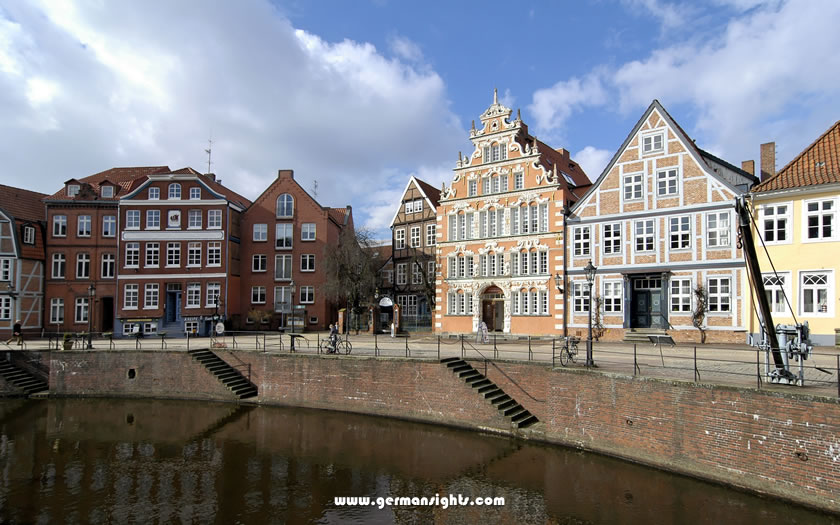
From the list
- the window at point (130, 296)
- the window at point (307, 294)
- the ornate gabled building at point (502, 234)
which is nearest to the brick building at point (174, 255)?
the window at point (130, 296)

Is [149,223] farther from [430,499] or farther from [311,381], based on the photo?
[430,499]

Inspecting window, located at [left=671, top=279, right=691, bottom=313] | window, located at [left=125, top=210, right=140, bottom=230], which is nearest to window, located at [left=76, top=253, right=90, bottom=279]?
window, located at [left=125, top=210, right=140, bottom=230]

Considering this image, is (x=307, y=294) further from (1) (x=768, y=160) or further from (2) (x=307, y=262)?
(1) (x=768, y=160)

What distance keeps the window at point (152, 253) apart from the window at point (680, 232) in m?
34.2

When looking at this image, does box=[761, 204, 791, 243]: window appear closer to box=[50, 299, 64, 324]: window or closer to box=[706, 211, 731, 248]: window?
box=[706, 211, 731, 248]: window

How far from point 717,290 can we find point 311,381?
1986 centimetres

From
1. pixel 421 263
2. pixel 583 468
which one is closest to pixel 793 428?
pixel 583 468

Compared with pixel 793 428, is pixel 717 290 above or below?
above

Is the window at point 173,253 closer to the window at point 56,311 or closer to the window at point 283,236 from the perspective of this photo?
the window at point 283,236

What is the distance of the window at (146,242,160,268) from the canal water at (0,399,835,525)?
19.6 meters

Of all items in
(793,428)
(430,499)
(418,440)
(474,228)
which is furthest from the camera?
(474,228)

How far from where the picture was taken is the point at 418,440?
16.2 meters

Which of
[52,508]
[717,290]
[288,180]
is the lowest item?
[52,508]

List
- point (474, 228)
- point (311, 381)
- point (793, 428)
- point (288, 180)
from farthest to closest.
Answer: point (288, 180)
point (474, 228)
point (311, 381)
point (793, 428)
